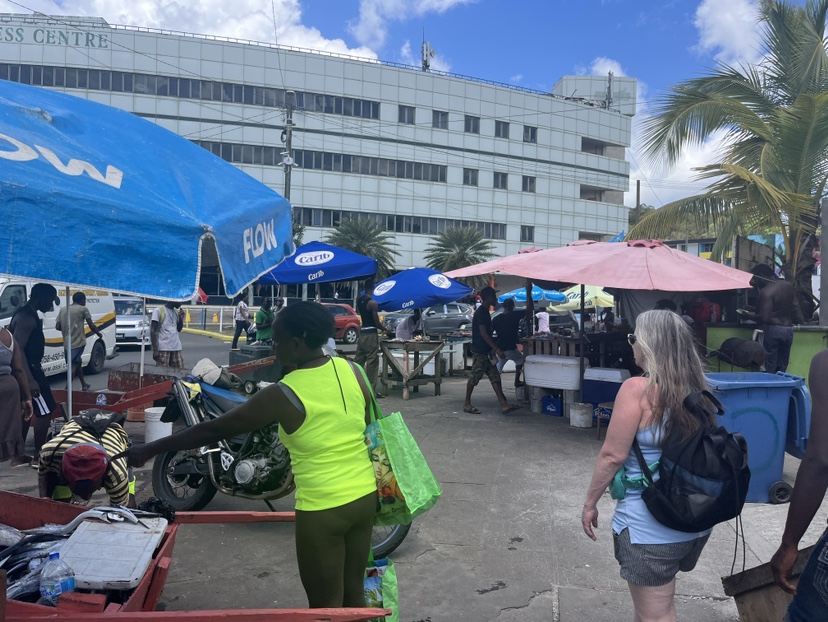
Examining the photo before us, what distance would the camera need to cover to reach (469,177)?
50312 millimetres

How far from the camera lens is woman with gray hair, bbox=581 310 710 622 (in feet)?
8.73

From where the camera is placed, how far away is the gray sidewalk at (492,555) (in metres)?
3.97

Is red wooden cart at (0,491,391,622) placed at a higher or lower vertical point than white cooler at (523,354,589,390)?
lower

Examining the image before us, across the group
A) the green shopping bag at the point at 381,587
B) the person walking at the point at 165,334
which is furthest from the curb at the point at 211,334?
the green shopping bag at the point at 381,587

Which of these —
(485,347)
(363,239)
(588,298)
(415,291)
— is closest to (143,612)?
(485,347)

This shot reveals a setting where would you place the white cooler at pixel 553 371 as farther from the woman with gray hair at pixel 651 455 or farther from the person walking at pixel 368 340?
the woman with gray hair at pixel 651 455

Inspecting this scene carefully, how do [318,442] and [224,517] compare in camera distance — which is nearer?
[318,442]

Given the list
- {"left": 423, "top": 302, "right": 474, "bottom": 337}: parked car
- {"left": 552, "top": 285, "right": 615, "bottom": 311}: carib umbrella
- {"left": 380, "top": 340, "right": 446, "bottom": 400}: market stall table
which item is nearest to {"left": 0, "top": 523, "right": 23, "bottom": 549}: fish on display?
{"left": 380, "top": 340, "right": 446, "bottom": 400}: market stall table

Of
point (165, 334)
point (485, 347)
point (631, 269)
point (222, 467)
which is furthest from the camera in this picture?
point (165, 334)

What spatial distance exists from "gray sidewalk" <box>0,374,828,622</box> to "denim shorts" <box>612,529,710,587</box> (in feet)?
4.28

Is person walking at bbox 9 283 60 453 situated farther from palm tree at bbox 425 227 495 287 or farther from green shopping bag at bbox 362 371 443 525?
palm tree at bbox 425 227 495 287

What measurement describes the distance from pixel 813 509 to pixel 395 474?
1673mm

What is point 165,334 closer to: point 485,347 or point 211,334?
point 485,347

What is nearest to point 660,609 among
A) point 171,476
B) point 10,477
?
point 171,476
